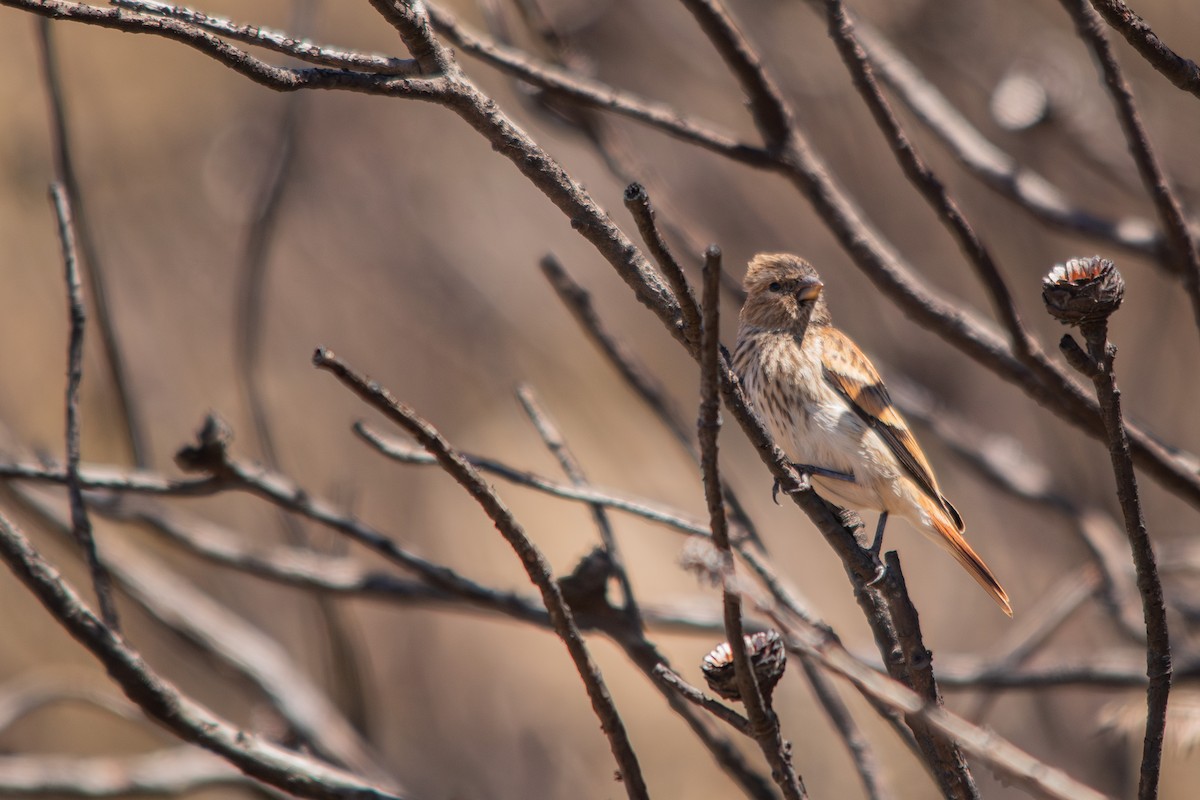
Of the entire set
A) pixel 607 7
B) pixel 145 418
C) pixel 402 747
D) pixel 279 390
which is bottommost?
pixel 402 747

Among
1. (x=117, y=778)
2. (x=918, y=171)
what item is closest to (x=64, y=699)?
(x=117, y=778)

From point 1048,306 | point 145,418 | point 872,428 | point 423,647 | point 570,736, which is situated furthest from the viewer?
point 570,736

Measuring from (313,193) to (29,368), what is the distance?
5.24 ft

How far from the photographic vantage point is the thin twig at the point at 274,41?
1.38 meters

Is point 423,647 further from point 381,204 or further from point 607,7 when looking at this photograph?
point 607,7

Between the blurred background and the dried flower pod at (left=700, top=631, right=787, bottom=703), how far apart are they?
270 centimetres

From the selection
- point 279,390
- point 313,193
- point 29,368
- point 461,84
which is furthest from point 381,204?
point 461,84

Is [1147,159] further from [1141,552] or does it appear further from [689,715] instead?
[689,715]

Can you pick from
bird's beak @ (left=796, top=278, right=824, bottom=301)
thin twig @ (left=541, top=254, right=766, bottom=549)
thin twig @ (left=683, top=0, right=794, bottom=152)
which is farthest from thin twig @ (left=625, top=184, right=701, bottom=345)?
bird's beak @ (left=796, top=278, right=824, bottom=301)

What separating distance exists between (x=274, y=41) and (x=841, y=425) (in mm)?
2241

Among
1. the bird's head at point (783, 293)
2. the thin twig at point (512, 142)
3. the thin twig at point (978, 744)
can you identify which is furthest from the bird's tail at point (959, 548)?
the thin twig at point (978, 744)

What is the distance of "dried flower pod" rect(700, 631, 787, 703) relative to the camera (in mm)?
1506

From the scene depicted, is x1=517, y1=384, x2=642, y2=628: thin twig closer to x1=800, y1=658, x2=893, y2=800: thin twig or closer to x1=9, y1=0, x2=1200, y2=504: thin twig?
x1=800, y1=658, x2=893, y2=800: thin twig

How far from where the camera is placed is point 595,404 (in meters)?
5.11
